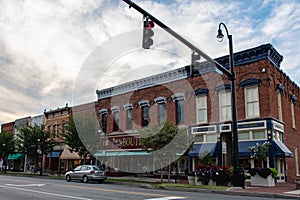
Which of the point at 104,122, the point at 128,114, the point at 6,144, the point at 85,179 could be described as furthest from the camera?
the point at 6,144

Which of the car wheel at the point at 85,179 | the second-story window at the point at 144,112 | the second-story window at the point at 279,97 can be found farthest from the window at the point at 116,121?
the second-story window at the point at 279,97

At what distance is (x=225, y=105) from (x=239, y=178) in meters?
8.75

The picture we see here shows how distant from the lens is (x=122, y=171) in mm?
32750

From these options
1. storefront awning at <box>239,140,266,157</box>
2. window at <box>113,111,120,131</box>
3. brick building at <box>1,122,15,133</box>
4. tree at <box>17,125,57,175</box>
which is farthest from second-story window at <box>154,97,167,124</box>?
brick building at <box>1,122,15,133</box>

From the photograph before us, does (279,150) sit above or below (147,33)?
below

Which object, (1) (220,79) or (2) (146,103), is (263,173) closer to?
(1) (220,79)

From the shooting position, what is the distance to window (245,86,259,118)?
23384mm

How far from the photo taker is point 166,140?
22.1m

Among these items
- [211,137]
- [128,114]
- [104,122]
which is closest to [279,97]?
[211,137]

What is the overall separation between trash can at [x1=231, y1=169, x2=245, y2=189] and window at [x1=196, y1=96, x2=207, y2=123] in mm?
9105

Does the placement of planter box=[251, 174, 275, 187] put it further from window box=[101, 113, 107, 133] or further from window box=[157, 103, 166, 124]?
window box=[101, 113, 107, 133]

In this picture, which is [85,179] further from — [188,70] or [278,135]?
[278,135]

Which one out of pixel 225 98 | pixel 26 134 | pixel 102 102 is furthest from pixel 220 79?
pixel 26 134

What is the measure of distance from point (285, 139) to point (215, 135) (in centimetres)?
518
